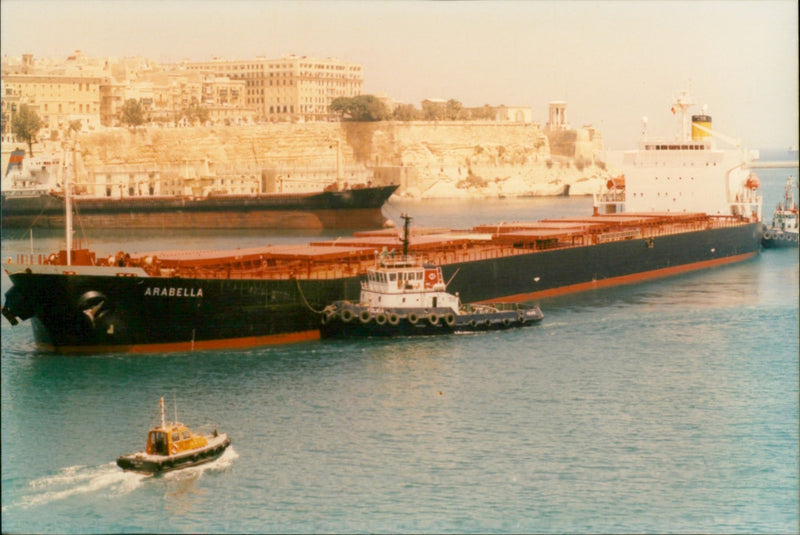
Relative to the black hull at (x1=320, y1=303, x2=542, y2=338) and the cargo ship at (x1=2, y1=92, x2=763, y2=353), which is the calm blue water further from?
the cargo ship at (x1=2, y1=92, x2=763, y2=353)

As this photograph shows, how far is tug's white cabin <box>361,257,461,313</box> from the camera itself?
30.3 meters

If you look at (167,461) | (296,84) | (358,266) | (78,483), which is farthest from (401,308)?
(296,84)

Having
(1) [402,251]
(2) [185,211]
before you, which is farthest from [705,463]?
(2) [185,211]

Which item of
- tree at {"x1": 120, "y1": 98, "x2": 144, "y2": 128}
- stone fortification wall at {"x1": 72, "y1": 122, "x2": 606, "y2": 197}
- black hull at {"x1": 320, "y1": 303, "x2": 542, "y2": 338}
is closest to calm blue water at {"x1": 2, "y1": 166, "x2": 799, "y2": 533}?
black hull at {"x1": 320, "y1": 303, "x2": 542, "y2": 338}

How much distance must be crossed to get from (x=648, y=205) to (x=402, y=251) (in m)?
26.8

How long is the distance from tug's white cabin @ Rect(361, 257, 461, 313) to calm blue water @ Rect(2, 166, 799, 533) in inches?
46.4

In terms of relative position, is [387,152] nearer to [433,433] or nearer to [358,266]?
[358,266]

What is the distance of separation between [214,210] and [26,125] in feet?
92.6

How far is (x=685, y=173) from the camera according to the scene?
56.1 m

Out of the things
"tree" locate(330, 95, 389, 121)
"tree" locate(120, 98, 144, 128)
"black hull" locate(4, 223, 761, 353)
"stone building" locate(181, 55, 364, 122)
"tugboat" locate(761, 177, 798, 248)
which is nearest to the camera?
"black hull" locate(4, 223, 761, 353)

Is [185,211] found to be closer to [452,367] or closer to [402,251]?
[402,251]

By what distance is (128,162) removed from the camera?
10694cm

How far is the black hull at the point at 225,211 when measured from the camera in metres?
72.8

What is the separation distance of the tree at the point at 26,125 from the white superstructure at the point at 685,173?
52.3 m
